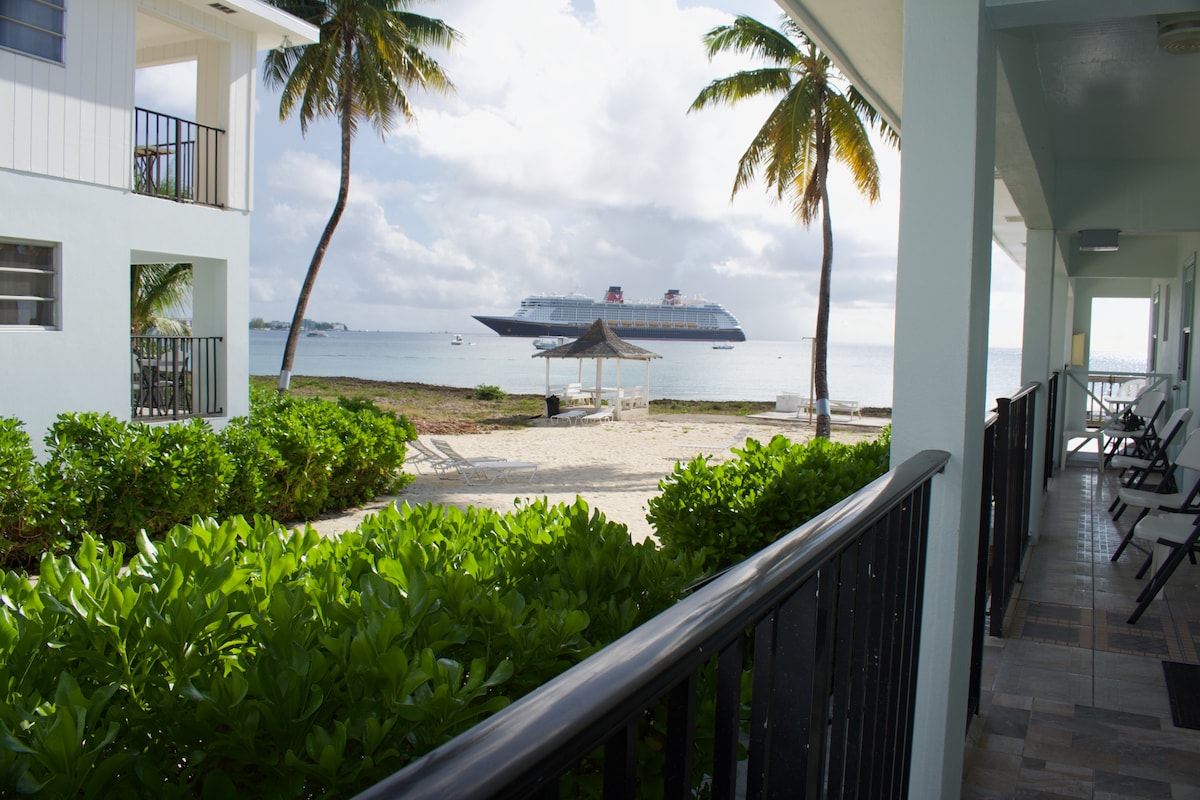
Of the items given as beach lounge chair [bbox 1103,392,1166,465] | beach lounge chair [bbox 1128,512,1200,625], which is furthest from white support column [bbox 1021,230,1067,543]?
beach lounge chair [bbox 1103,392,1166,465]

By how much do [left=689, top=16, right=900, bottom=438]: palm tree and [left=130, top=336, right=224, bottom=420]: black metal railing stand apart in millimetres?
10382

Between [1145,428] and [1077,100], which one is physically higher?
[1077,100]

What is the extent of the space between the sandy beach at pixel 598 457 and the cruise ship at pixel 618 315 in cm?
5977

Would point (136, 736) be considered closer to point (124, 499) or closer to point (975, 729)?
point (975, 729)

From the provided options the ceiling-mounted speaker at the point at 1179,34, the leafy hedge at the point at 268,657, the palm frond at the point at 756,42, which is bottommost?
the leafy hedge at the point at 268,657

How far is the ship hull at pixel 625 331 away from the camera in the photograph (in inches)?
3408

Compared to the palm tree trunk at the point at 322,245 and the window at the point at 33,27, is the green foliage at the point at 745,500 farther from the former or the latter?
the palm tree trunk at the point at 322,245

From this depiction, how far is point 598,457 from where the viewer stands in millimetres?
16375

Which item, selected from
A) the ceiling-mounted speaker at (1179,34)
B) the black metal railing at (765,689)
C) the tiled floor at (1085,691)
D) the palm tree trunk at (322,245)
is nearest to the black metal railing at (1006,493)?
the tiled floor at (1085,691)

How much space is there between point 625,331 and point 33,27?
7842cm

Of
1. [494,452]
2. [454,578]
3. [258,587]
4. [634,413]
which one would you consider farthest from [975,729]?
[634,413]

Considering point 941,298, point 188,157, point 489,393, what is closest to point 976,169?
point 941,298

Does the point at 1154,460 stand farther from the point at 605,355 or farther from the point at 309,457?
the point at 605,355

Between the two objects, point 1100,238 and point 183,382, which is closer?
point 1100,238
